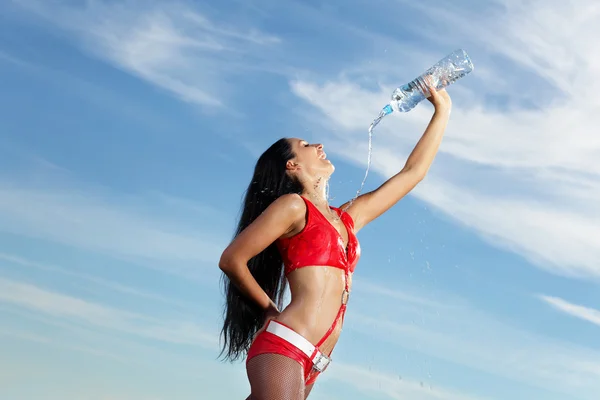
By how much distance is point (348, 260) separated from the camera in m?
4.73

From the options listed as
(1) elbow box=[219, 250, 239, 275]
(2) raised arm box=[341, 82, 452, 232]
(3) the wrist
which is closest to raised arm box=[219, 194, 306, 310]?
(1) elbow box=[219, 250, 239, 275]

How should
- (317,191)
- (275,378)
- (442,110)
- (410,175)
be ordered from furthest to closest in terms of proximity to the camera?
(442,110)
(410,175)
(317,191)
(275,378)

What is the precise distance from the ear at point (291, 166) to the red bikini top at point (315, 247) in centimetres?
35

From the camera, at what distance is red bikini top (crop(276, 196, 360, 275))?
4.59 meters

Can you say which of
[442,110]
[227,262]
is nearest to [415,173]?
[442,110]

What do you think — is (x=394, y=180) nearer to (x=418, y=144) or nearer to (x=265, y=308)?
(x=418, y=144)

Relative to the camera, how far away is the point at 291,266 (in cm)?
459

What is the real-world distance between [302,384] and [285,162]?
1378 millimetres

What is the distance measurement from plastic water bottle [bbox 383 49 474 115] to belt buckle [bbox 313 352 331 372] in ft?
7.23

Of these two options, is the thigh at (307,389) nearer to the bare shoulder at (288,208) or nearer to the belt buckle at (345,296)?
the belt buckle at (345,296)

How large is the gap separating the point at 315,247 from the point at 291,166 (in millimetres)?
639

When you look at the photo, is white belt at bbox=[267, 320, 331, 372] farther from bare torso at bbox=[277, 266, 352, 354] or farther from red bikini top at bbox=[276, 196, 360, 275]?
red bikini top at bbox=[276, 196, 360, 275]

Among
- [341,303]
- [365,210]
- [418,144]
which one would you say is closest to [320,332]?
[341,303]

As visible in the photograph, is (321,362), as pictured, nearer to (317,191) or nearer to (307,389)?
(307,389)
